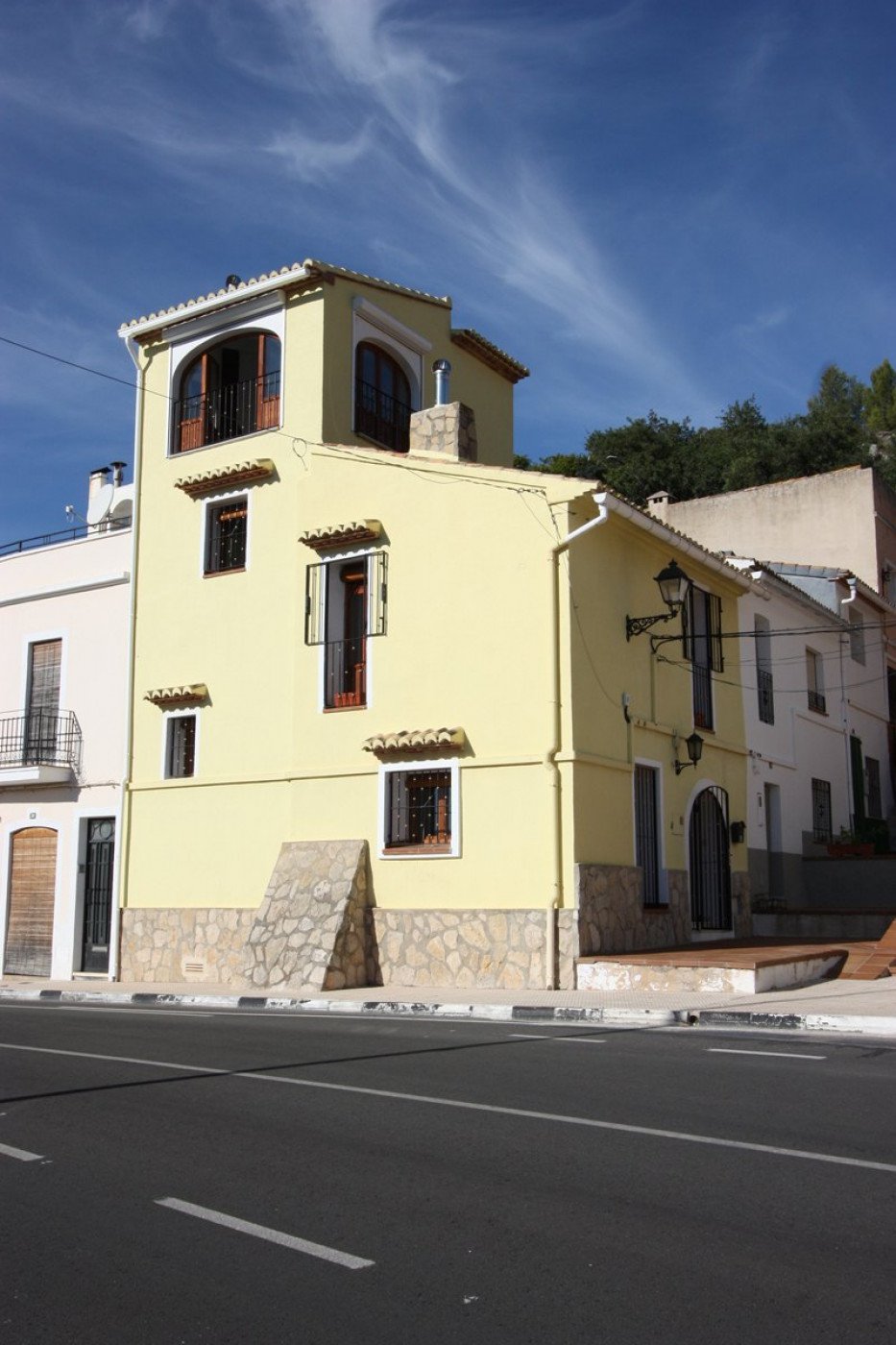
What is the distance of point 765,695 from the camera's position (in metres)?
24.4

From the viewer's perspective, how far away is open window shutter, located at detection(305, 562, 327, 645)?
19875 mm

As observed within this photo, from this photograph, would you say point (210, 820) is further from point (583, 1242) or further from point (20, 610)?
point (583, 1242)

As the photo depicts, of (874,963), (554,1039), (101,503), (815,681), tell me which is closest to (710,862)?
(874,963)

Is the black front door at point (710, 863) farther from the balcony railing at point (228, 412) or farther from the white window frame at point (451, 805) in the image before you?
the balcony railing at point (228, 412)

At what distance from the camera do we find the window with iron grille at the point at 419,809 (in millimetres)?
18266

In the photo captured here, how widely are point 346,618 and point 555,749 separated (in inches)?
186

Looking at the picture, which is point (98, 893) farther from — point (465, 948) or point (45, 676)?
point (465, 948)

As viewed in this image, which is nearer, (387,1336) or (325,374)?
(387,1336)

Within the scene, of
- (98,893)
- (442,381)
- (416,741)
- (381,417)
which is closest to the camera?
(416,741)

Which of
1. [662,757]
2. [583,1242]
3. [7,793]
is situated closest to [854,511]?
[662,757]

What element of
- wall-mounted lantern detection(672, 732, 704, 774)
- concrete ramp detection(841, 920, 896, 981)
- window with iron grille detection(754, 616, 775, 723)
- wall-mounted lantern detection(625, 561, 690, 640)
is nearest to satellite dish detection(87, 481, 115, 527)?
window with iron grille detection(754, 616, 775, 723)

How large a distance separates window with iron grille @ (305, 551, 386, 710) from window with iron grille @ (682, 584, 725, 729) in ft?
17.1

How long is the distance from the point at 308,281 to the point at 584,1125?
54.7 ft

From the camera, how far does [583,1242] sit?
4965mm
